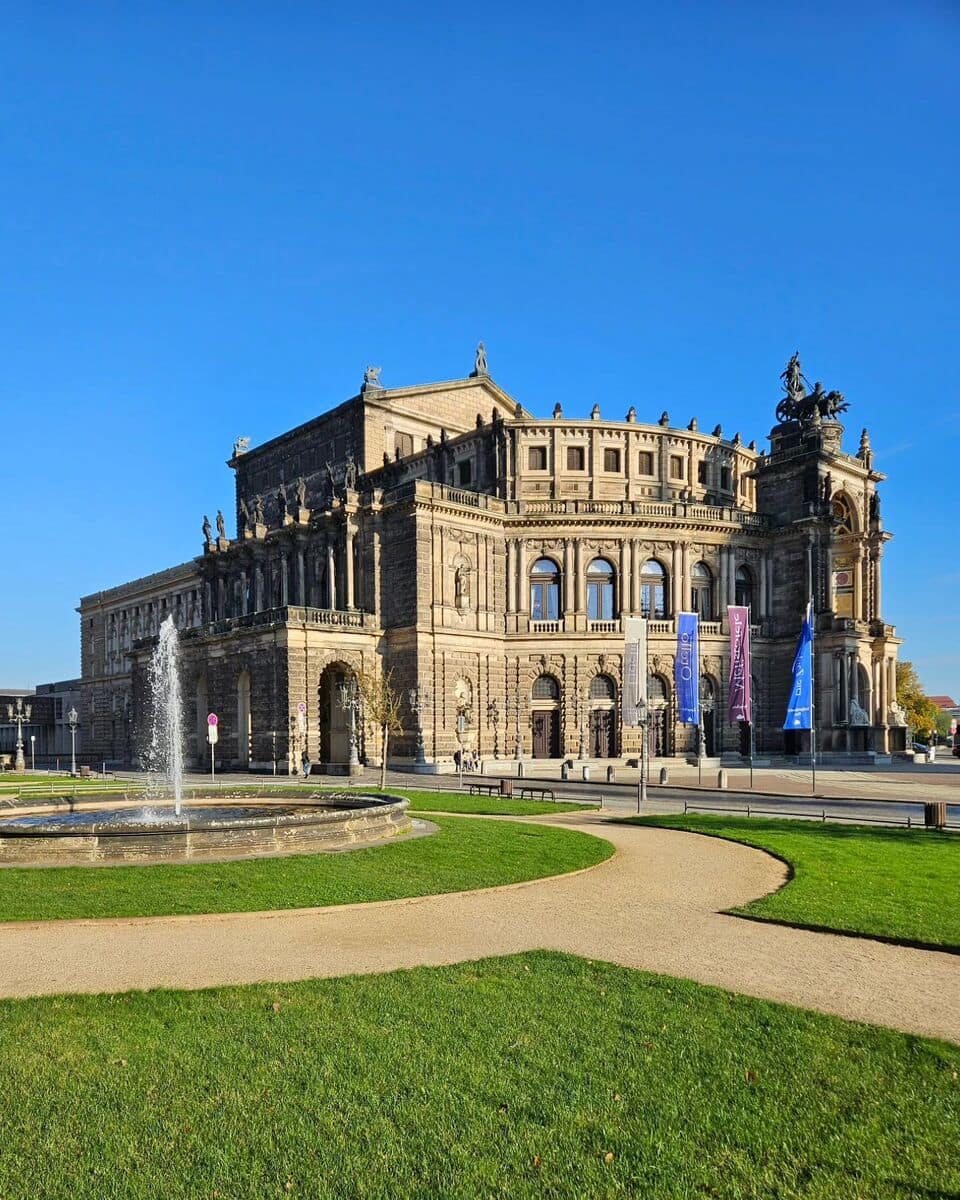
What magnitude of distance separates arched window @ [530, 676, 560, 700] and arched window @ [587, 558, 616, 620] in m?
5.45

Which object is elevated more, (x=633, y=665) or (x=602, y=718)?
(x=633, y=665)

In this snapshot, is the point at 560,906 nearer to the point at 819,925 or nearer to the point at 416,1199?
the point at 819,925

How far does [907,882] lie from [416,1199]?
45.8 ft

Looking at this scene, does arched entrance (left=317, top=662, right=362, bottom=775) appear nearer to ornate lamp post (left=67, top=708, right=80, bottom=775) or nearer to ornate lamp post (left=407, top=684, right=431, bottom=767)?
ornate lamp post (left=407, top=684, right=431, bottom=767)

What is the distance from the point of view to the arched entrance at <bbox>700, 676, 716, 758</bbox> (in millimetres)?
68250

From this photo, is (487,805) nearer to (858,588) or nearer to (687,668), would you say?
(687,668)

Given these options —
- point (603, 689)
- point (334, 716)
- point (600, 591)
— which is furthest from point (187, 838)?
point (600, 591)

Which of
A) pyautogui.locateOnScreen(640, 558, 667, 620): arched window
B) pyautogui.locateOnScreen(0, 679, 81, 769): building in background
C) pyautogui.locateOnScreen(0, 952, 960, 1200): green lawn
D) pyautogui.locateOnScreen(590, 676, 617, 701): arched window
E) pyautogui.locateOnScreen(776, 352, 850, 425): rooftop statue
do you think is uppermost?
pyautogui.locateOnScreen(776, 352, 850, 425): rooftop statue

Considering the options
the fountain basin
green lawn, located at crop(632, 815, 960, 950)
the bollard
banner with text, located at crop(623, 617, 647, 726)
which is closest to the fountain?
the fountain basin

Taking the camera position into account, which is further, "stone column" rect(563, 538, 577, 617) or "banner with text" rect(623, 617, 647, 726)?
"stone column" rect(563, 538, 577, 617)

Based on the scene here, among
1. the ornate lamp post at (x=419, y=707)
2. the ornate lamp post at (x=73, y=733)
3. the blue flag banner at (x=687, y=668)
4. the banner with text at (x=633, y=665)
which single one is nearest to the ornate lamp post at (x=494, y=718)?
the ornate lamp post at (x=419, y=707)

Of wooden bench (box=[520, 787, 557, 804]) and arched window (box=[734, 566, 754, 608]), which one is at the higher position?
arched window (box=[734, 566, 754, 608])

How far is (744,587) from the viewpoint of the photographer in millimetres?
72312

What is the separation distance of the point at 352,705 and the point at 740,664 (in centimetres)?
2405
